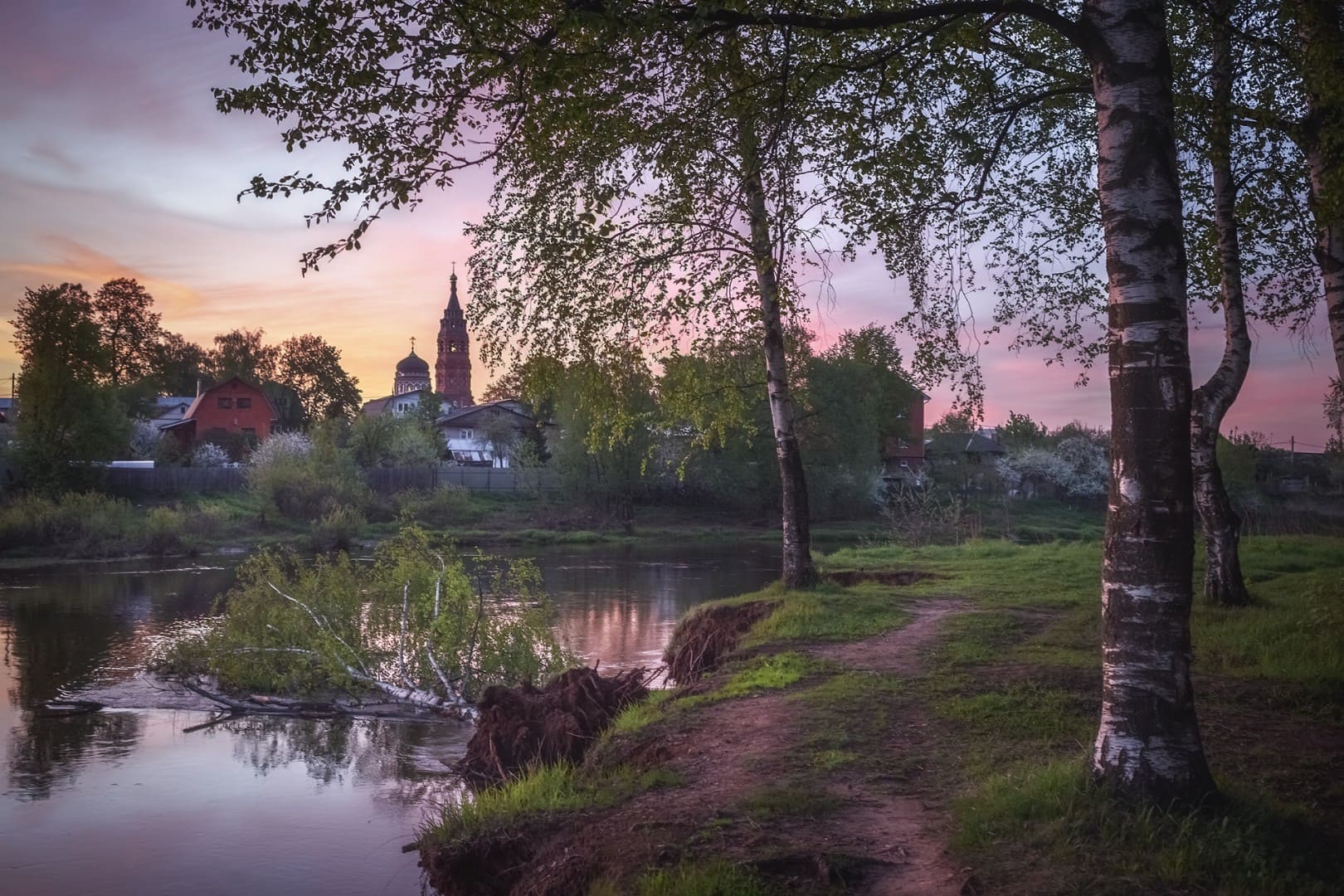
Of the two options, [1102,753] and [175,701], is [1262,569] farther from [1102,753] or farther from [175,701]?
[175,701]

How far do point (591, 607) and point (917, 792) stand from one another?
19044 millimetres

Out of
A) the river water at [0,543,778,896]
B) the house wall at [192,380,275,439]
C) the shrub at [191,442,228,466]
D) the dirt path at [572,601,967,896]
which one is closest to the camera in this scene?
the dirt path at [572,601,967,896]

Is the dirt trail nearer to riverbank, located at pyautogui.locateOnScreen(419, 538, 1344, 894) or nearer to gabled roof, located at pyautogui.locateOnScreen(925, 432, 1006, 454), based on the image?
riverbank, located at pyautogui.locateOnScreen(419, 538, 1344, 894)

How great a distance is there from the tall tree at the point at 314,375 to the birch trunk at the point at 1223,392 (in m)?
92.3

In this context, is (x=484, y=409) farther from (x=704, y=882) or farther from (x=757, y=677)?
(x=704, y=882)

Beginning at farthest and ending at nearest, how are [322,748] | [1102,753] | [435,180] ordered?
[322,748] → [435,180] → [1102,753]

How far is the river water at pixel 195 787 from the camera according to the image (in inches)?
364

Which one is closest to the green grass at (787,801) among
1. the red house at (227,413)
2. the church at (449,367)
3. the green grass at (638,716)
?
the green grass at (638,716)

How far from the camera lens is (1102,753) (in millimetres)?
5746

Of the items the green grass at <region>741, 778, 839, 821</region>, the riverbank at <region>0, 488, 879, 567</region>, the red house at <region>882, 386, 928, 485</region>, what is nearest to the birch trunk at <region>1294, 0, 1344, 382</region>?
the green grass at <region>741, 778, 839, 821</region>

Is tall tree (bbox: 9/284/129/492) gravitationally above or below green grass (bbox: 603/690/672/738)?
above

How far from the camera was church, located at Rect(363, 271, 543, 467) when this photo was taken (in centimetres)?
8200

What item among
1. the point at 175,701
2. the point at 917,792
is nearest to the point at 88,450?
the point at 175,701

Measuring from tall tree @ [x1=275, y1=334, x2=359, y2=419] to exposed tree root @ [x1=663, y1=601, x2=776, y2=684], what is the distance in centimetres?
8716
